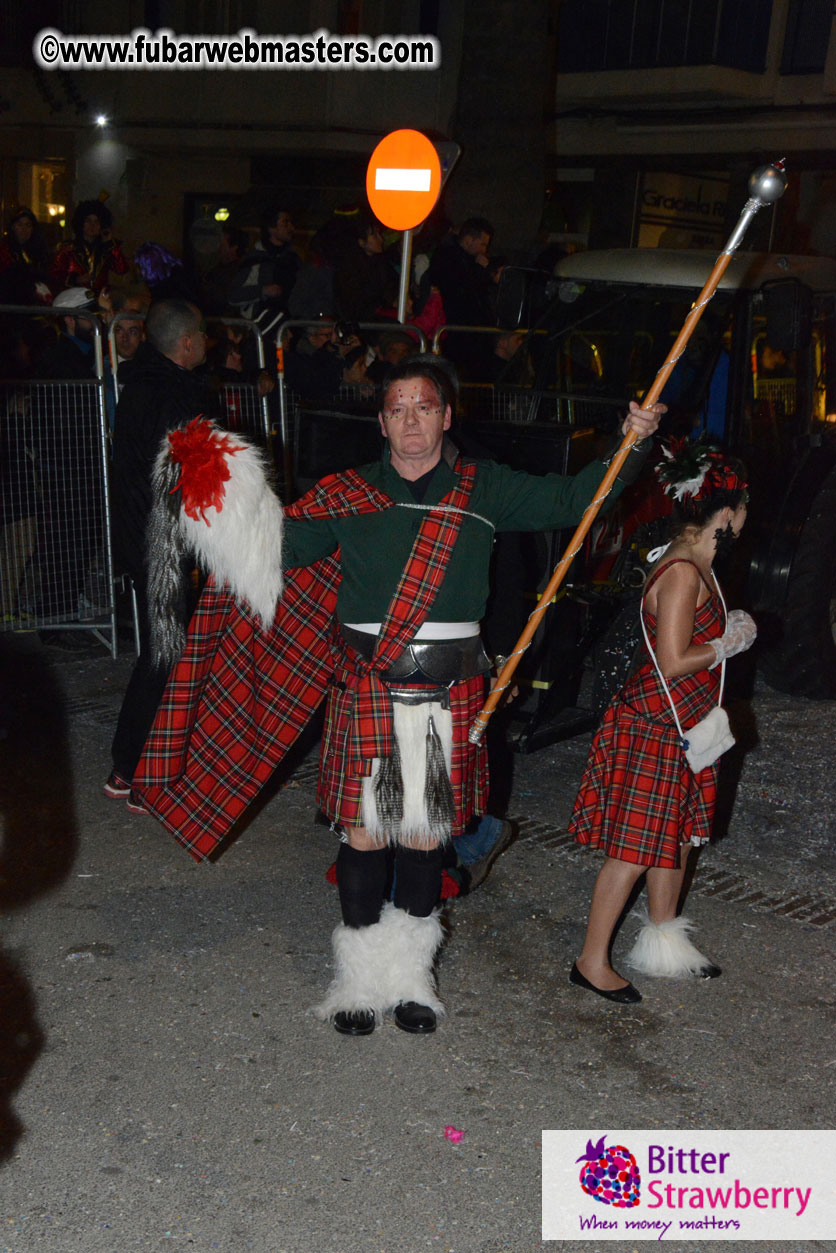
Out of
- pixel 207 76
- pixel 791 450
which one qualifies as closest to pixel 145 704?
pixel 791 450

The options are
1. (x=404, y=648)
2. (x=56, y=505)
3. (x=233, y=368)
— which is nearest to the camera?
(x=404, y=648)

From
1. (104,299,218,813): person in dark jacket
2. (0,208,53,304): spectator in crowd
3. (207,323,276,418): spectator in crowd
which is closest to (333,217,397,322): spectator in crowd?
(207,323,276,418): spectator in crowd

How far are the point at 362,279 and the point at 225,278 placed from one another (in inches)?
49.5

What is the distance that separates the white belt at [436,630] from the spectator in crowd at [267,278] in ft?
21.0

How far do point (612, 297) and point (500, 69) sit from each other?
6.60 meters

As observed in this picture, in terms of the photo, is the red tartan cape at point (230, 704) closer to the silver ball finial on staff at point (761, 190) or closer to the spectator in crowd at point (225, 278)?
the silver ball finial on staff at point (761, 190)

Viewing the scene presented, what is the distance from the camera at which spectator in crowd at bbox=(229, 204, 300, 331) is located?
9.93 m

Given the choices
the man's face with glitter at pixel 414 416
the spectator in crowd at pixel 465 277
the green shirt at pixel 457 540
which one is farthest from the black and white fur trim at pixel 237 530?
the spectator in crowd at pixel 465 277

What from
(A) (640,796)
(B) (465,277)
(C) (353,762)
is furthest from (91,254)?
(A) (640,796)

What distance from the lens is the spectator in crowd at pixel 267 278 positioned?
32.6 feet

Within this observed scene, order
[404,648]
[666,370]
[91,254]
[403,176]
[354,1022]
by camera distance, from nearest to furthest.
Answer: [666,370] → [404,648] → [354,1022] → [403,176] → [91,254]

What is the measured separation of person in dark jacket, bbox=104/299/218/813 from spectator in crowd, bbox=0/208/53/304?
15.6ft

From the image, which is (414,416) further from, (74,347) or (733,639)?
(74,347)

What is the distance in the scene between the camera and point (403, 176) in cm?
831
